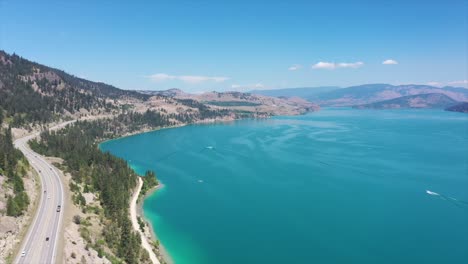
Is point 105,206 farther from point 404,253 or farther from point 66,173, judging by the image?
point 404,253

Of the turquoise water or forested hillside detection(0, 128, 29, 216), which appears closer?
forested hillside detection(0, 128, 29, 216)

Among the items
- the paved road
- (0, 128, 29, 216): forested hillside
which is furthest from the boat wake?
(0, 128, 29, 216): forested hillside

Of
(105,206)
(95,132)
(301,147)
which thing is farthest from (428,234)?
(95,132)

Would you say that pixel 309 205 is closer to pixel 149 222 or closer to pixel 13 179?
pixel 149 222

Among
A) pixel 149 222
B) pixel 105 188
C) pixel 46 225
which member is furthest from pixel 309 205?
pixel 46 225

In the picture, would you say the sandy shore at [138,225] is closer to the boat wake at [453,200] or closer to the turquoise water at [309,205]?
the turquoise water at [309,205]

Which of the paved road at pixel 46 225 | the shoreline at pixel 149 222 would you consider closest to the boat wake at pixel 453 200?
the shoreline at pixel 149 222

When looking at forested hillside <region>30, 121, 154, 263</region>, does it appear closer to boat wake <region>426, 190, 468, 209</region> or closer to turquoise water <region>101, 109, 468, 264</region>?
turquoise water <region>101, 109, 468, 264</region>
